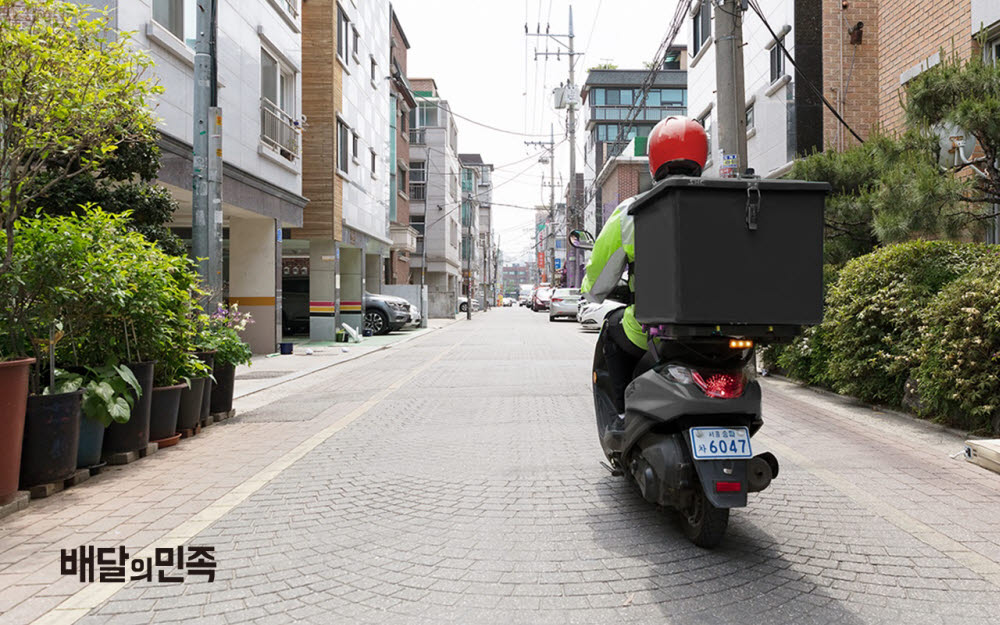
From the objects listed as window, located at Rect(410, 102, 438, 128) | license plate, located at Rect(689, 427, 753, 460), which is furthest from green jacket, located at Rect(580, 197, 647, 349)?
window, located at Rect(410, 102, 438, 128)

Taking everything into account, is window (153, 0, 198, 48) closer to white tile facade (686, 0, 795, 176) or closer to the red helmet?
the red helmet

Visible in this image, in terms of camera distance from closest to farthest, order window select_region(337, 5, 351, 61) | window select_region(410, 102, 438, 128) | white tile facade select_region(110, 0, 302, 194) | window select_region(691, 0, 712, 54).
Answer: white tile facade select_region(110, 0, 302, 194) → window select_region(337, 5, 351, 61) → window select_region(691, 0, 712, 54) → window select_region(410, 102, 438, 128)

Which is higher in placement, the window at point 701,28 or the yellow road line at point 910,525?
the window at point 701,28

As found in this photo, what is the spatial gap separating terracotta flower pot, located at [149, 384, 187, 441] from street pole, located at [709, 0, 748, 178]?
28.1 feet

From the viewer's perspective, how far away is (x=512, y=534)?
12.3 ft

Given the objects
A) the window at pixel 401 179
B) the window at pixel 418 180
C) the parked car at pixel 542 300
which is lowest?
the parked car at pixel 542 300

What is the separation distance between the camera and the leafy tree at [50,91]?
4.24 m

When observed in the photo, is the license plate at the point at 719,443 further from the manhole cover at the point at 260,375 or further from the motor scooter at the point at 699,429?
the manhole cover at the point at 260,375

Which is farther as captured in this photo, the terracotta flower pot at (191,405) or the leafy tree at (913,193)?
the leafy tree at (913,193)

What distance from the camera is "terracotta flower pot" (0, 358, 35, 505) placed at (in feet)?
13.3

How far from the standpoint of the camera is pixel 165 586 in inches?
124

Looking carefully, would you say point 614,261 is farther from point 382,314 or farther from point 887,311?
point 382,314

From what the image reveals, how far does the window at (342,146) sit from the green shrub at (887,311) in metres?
15.2

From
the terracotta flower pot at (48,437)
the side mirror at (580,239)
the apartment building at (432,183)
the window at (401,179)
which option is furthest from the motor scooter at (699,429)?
the apartment building at (432,183)
